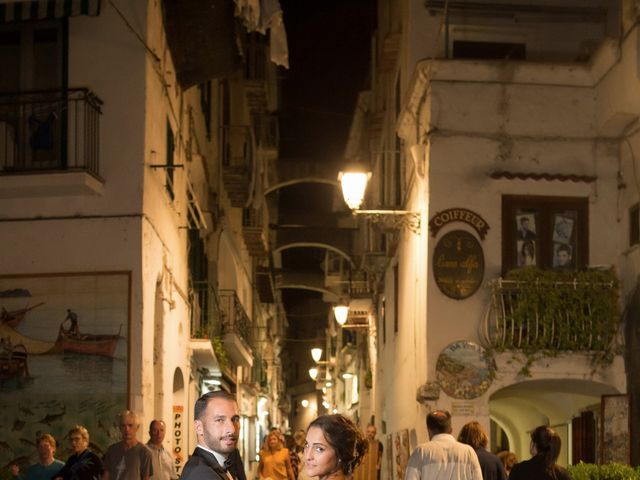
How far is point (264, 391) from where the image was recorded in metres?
55.6

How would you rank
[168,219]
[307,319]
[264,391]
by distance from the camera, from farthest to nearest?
[307,319] → [264,391] → [168,219]

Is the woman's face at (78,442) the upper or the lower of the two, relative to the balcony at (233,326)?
lower

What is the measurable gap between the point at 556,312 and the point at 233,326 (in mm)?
13423

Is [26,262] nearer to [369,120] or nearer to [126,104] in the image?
[126,104]

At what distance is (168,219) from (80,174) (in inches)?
149

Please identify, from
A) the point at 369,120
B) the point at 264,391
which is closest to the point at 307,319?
the point at 264,391

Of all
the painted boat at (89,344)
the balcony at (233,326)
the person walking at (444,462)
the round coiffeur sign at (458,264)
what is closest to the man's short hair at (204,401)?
the person walking at (444,462)

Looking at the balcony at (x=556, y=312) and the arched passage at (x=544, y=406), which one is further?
the arched passage at (x=544, y=406)

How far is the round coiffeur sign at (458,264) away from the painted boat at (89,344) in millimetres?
5029

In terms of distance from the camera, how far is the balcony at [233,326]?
96.6 ft

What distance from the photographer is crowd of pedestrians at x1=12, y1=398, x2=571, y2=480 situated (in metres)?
5.33

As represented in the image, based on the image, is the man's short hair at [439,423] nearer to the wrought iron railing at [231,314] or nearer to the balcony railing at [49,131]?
the balcony railing at [49,131]

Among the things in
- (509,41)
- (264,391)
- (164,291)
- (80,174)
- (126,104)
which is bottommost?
(264,391)

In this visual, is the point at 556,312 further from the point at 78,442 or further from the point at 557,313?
the point at 78,442
